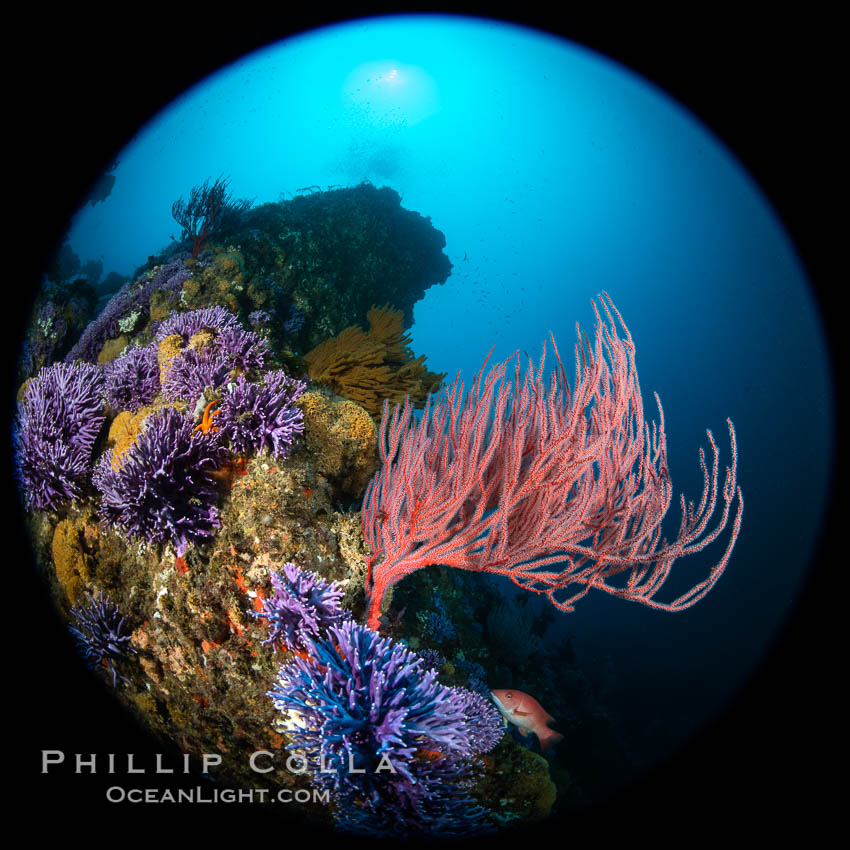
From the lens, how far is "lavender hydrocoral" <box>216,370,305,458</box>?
2.71 metres

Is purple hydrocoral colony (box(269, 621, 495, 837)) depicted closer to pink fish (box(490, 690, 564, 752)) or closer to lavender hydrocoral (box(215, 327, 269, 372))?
pink fish (box(490, 690, 564, 752))

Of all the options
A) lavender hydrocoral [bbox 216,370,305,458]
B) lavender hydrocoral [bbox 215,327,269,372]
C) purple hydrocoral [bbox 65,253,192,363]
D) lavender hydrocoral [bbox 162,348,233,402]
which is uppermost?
purple hydrocoral [bbox 65,253,192,363]

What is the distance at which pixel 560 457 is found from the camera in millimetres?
2582

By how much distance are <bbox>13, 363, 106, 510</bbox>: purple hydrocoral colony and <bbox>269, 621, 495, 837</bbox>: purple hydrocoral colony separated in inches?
93.5

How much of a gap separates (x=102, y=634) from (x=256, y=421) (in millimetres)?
1825

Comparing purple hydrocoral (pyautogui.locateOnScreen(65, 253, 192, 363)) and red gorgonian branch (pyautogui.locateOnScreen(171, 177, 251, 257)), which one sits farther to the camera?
red gorgonian branch (pyautogui.locateOnScreen(171, 177, 251, 257))

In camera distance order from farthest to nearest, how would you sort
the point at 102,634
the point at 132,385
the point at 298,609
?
the point at 132,385 → the point at 102,634 → the point at 298,609

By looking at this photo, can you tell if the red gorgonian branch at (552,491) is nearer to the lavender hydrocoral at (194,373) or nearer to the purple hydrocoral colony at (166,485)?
the purple hydrocoral colony at (166,485)

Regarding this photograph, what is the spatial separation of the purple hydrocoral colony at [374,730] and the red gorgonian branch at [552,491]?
27.3 inches

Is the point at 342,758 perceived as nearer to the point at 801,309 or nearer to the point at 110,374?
the point at 110,374

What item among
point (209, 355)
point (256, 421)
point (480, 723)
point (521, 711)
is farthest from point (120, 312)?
point (521, 711)

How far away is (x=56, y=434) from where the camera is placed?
3035 mm

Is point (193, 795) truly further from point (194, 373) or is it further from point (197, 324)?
point (197, 324)

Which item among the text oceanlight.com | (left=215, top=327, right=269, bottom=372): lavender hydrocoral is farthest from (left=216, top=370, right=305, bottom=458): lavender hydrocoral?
the text oceanlight.com
